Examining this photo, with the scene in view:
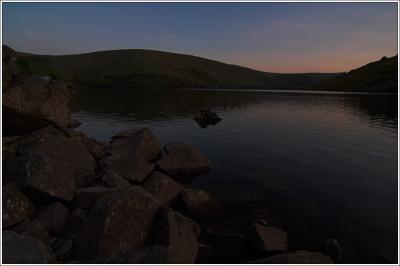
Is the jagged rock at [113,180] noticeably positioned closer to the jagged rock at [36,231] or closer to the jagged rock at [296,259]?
the jagged rock at [36,231]

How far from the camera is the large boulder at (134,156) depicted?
65.9 ft

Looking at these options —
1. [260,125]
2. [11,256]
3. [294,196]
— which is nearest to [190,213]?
[294,196]

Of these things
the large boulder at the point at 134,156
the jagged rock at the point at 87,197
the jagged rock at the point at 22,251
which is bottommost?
the jagged rock at the point at 22,251

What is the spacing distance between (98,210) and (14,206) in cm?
468

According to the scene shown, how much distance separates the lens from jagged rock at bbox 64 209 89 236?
517 inches

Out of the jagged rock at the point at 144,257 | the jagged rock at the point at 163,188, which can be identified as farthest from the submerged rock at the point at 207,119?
the jagged rock at the point at 144,257

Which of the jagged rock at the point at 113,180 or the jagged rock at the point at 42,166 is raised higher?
the jagged rock at the point at 42,166

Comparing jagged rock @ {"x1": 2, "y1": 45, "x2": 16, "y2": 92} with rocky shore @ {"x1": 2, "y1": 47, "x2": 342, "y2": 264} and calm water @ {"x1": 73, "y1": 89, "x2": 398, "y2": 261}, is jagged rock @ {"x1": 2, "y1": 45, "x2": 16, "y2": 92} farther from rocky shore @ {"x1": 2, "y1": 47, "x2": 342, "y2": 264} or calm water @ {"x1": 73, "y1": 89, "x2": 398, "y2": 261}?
calm water @ {"x1": 73, "y1": 89, "x2": 398, "y2": 261}

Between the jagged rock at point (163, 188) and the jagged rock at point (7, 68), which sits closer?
the jagged rock at point (7, 68)

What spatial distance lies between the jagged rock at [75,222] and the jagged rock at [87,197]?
951mm

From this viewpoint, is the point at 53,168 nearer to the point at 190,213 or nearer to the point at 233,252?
the point at 190,213

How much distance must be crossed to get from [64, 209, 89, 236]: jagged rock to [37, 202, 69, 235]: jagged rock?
34cm

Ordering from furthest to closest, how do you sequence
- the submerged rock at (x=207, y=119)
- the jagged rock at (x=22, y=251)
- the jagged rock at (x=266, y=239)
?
the submerged rock at (x=207, y=119) → the jagged rock at (x=266, y=239) → the jagged rock at (x=22, y=251)

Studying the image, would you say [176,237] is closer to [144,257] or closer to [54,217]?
[144,257]
